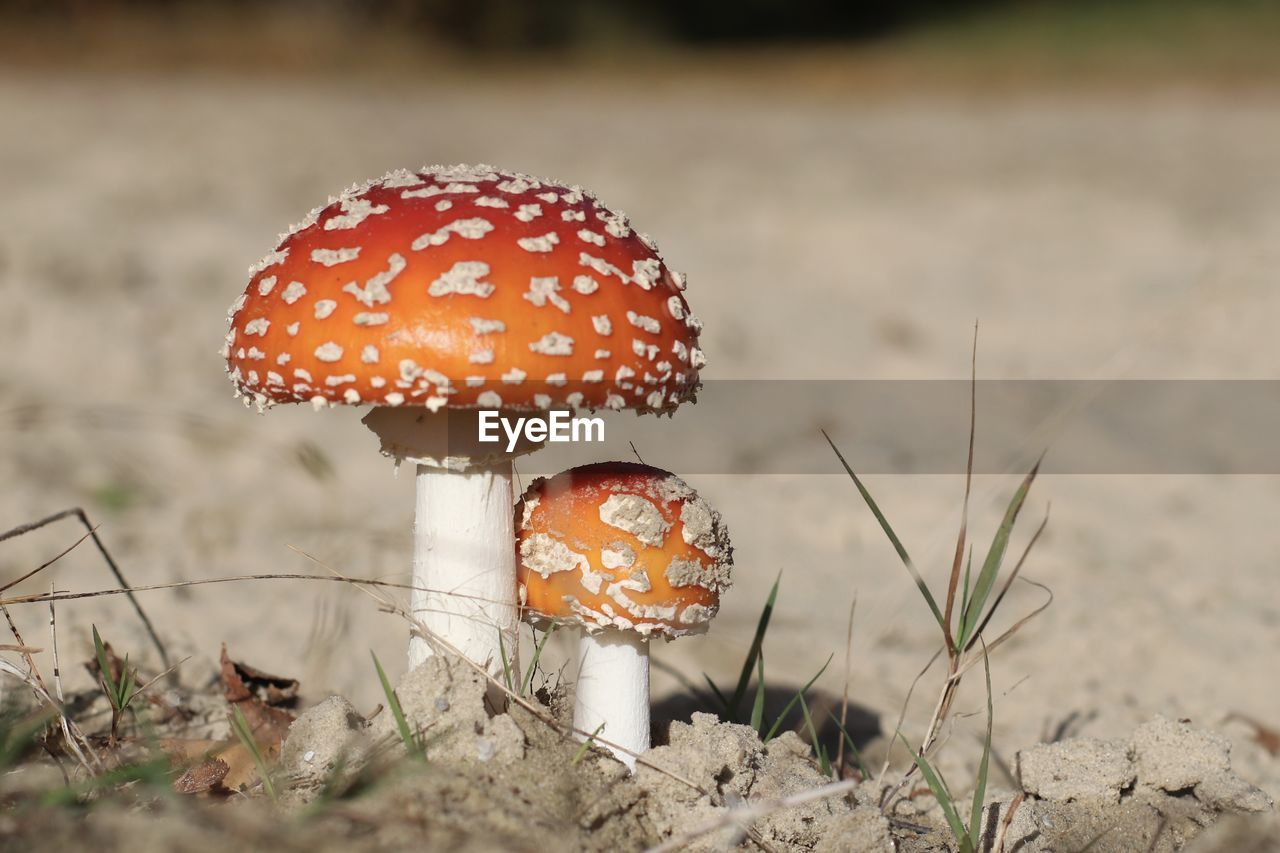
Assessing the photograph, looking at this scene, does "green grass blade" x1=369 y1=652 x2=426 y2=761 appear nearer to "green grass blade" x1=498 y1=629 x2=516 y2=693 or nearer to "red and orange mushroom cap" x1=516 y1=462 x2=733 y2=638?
"green grass blade" x1=498 y1=629 x2=516 y2=693

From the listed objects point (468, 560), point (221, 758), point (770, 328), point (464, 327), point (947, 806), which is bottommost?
point (221, 758)

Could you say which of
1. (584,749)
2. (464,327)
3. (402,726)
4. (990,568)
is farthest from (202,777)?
(990,568)

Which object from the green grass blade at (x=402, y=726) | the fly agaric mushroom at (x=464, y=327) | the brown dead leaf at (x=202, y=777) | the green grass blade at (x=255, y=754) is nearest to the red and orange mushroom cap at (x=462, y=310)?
the fly agaric mushroom at (x=464, y=327)

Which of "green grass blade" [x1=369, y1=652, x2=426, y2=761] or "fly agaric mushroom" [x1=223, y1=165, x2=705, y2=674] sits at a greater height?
"fly agaric mushroom" [x1=223, y1=165, x2=705, y2=674]

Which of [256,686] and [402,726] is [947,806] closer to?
[402,726]

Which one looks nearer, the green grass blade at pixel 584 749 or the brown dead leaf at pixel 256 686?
the green grass blade at pixel 584 749

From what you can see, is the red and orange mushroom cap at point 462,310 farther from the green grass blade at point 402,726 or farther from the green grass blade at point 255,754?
the green grass blade at point 255,754

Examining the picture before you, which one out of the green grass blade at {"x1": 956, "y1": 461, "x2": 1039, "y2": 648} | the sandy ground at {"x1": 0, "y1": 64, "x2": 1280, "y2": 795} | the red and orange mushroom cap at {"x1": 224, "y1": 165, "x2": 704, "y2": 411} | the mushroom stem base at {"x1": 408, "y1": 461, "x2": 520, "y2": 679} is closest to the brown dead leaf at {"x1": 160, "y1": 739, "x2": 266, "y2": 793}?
the sandy ground at {"x1": 0, "y1": 64, "x2": 1280, "y2": 795}
